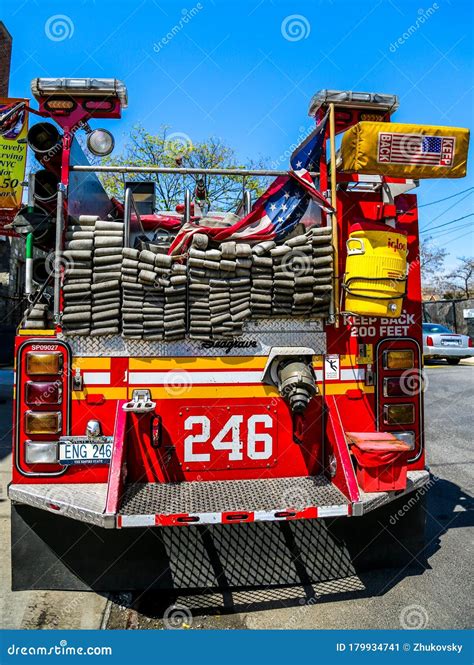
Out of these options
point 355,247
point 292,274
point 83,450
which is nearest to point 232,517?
point 83,450

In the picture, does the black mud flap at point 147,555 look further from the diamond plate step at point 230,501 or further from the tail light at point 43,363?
the tail light at point 43,363

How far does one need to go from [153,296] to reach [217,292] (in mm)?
428

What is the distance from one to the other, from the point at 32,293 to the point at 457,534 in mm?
4062

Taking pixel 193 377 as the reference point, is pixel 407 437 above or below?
below

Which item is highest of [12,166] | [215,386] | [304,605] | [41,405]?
[12,166]

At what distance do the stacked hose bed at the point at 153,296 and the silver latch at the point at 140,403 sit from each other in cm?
38

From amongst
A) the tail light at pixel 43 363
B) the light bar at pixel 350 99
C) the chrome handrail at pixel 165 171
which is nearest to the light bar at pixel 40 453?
the tail light at pixel 43 363

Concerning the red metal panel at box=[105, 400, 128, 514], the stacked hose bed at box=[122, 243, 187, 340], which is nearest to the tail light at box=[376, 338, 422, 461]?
the stacked hose bed at box=[122, 243, 187, 340]

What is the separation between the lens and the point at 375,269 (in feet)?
11.8

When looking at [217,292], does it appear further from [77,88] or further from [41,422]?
[77,88]

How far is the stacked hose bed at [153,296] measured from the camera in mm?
3703

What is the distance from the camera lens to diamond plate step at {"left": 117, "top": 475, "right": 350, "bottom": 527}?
3229 mm

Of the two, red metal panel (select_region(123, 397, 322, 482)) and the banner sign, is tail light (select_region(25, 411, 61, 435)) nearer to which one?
red metal panel (select_region(123, 397, 322, 482))

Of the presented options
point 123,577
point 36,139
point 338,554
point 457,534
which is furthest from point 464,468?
point 36,139
